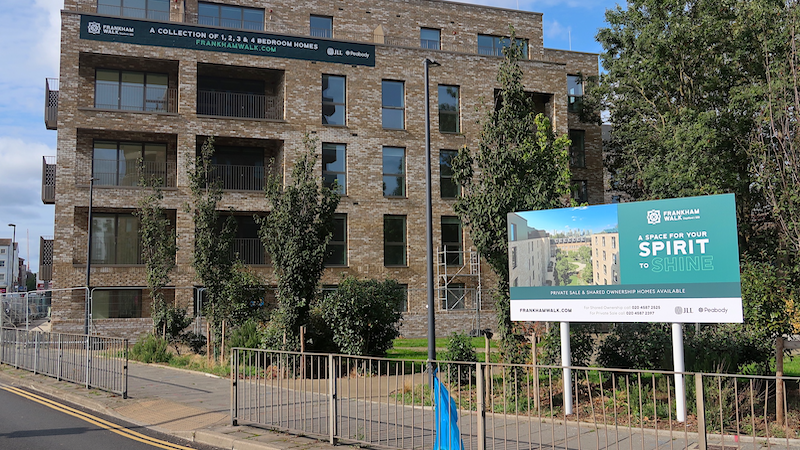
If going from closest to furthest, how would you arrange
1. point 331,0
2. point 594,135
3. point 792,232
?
point 792,232, point 331,0, point 594,135

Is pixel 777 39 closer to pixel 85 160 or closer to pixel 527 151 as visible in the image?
pixel 527 151

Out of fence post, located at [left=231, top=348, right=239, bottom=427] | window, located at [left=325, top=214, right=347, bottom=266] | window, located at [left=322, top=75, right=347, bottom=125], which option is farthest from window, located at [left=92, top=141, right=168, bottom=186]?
fence post, located at [left=231, top=348, right=239, bottom=427]

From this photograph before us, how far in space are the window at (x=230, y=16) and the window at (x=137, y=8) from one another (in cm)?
175

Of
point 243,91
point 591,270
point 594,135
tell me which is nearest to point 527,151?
point 591,270

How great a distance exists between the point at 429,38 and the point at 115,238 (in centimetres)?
1989

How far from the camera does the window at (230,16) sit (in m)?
32.3

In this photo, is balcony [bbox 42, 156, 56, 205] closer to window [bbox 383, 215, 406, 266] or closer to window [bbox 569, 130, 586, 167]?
window [bbox 383, 215, 406, 266]

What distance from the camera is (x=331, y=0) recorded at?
3403 centimetres

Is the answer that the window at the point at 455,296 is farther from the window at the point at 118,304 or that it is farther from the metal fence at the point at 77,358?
the metal fence at the point at 77,358

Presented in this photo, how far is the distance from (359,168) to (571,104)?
15.0m

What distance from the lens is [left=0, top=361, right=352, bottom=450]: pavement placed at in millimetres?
8617

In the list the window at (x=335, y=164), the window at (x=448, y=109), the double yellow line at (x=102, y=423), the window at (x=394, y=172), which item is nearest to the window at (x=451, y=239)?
the window at (x=394, y=172)

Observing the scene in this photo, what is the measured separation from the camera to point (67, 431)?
9.63m

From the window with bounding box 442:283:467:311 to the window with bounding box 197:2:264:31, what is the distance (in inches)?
658
